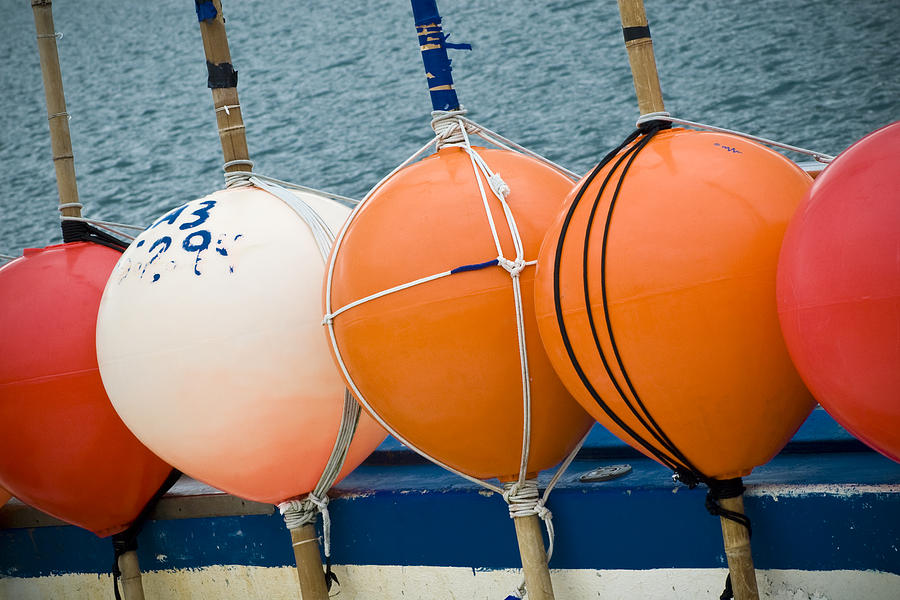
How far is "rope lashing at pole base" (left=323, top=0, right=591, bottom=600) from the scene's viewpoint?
0.89 m

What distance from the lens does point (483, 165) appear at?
966 mm

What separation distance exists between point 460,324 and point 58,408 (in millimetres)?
574

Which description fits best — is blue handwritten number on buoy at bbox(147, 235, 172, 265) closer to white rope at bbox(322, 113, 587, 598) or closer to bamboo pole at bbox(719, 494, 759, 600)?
white rope at bbox(322, 113, 587, 598)

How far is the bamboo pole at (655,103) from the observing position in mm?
878

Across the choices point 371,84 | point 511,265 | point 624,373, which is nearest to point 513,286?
point 511,265

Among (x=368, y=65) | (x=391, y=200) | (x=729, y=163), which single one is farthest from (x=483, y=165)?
(x=368, y=65)

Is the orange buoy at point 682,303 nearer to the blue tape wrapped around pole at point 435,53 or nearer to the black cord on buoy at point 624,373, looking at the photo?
the black cord on buoy at point 624,373

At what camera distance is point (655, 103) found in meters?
0.94

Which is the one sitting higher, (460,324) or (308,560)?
(460,324)

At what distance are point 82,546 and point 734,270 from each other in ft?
3.52

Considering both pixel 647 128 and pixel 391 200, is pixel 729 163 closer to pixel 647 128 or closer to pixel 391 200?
pixel 647 128

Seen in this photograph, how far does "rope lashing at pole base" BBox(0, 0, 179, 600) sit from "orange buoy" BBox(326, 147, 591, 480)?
0.41m

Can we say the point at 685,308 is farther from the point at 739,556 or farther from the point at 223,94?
the point at 223,94

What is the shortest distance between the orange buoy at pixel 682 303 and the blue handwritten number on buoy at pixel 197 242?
15.5 inches
